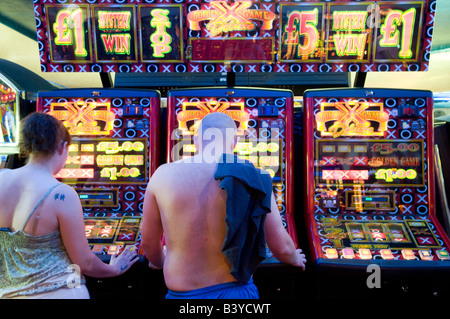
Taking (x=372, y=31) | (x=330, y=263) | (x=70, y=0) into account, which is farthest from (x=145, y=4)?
(x=330, y=263)

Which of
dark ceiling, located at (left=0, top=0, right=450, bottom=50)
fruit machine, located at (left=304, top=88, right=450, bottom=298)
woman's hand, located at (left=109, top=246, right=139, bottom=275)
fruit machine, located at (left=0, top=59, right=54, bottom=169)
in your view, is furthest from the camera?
dark ceiling, located at (left=0, top=0, right=450, bottom=50)

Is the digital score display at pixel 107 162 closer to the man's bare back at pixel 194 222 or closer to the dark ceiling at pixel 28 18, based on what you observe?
the man's bare back at pixel 194 222

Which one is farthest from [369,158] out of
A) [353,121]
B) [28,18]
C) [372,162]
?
[28,18]

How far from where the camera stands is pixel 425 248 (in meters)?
2.59

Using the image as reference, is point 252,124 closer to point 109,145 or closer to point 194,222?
point 109,145

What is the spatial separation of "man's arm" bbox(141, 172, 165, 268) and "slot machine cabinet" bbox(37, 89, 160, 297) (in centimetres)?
96

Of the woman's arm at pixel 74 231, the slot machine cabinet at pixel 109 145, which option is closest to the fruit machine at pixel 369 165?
the slot machine cabinet at pixel 109 145

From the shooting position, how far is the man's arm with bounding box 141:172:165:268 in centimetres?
177

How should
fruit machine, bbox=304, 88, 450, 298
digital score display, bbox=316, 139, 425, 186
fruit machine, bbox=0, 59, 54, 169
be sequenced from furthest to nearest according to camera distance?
fruit machine, bbox=0, 59, 54, 169 → digital score display, bbox=316, 139, 425, 186 → fruit machine, bbox=304, 88, 450, 298

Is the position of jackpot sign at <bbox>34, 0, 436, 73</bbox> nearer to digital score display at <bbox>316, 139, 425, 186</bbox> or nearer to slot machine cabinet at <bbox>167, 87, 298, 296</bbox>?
slot machine cabinet at <bbox>167, 87, 298, 296</bbox>

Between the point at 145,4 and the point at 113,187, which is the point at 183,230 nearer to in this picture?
the point at 113,187

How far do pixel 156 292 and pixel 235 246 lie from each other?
1547mm

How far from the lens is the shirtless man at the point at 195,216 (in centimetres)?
169

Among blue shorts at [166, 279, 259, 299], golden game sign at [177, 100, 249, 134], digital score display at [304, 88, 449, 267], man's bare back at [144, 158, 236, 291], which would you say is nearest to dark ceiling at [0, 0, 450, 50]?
digital score display at [304, 88, 449, 267]
